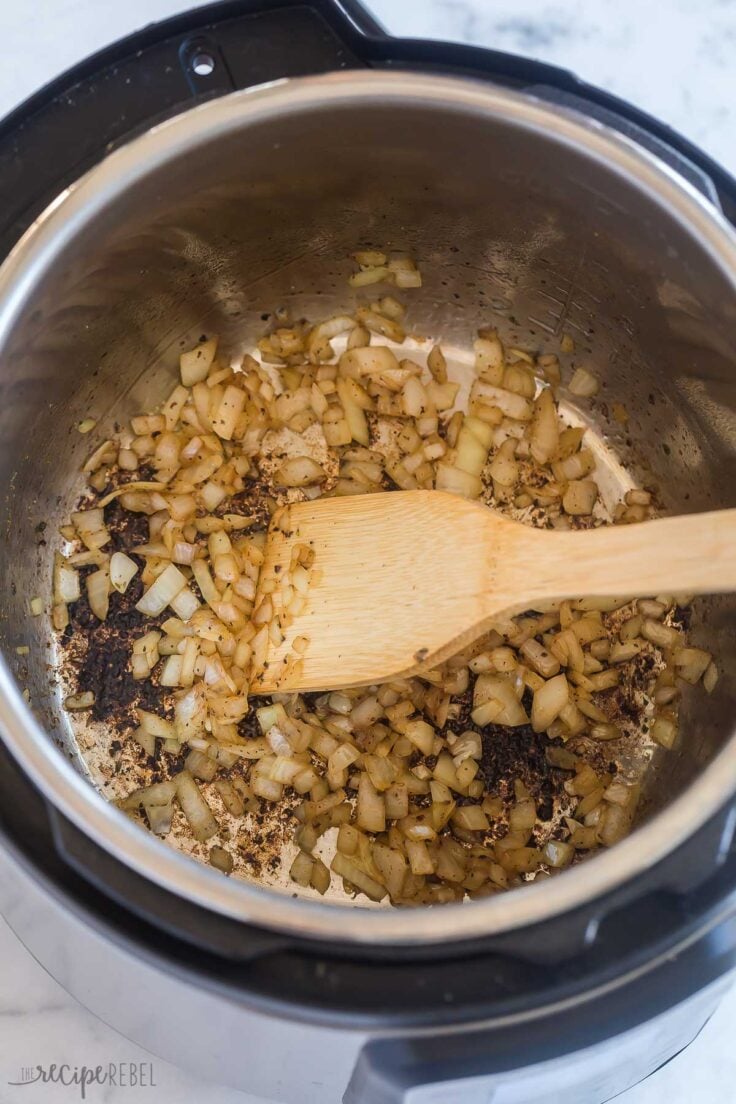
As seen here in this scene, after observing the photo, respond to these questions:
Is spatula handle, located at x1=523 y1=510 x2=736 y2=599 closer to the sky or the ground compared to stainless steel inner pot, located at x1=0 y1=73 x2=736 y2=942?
closer to the ground

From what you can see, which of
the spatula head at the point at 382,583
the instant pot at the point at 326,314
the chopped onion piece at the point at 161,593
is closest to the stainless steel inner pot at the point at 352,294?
the instant pot at the point at 326,314

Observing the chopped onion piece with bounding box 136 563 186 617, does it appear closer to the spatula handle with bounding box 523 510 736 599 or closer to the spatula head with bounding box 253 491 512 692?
the spatula head with bounding box 253 491 512 692

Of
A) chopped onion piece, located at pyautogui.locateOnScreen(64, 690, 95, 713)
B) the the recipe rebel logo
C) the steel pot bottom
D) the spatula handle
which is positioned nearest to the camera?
the steel pot bottom

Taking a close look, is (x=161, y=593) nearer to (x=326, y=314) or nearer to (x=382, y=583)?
(x=382, y=583)

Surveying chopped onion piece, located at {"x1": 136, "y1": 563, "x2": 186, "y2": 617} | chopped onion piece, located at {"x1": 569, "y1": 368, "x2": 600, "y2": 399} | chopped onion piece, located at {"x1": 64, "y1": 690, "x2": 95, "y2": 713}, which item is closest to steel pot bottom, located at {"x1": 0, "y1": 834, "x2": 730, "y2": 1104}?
chopped onion piece, located at {"x1": 64, "y1": 690, "x2": 95, "y2": 713}

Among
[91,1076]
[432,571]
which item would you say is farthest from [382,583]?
[91,1076]

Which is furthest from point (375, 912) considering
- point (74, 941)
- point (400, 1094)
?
point (74, 941)
